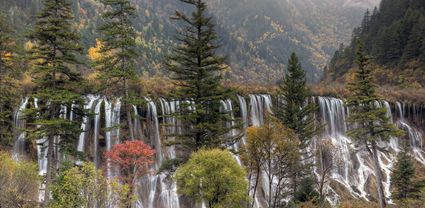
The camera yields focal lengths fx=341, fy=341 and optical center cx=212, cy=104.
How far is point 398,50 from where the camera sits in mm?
82500

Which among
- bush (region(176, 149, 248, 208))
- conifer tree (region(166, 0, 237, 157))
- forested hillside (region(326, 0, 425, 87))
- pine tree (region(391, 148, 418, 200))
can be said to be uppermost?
forested hillside (region(326, 0, 425, 87))

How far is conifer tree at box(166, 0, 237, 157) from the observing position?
77.0 ft

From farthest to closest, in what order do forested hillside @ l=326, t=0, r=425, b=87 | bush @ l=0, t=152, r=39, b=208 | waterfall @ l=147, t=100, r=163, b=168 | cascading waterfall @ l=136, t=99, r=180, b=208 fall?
forested hillside @ l=326, t=0, r=425, b=87, waterfall @ l=147, t=100, r=163, b=168, cascading waterfall @ l=136, t=99, r=180, b=208, bush @ l=0, t=152, r=39, b=208

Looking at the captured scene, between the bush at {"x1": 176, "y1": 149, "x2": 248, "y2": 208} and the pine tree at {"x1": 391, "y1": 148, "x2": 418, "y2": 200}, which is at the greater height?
the bush at {"x1": 176, "y1": 149, "x2": 248, "y2": 208}

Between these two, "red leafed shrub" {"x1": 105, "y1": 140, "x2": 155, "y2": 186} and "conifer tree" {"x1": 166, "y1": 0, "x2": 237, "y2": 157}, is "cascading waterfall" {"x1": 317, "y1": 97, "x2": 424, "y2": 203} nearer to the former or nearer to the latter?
"conifer tree" {"x1": 166, "y1": 0, "x2": 237, "y2": 157}

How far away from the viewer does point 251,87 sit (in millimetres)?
54438

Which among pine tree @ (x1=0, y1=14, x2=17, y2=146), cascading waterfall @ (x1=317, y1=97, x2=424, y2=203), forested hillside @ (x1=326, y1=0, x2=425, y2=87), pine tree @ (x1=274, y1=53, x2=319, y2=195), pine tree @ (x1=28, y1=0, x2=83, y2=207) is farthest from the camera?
forested hillside @ (x1=326, y1=0, x2=425, y2=87)

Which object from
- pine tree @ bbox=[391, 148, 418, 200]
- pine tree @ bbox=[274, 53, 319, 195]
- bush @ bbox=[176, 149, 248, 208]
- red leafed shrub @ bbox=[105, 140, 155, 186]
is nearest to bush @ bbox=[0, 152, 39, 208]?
Result: red leafed shrub @ bbox=[105, 140, 155, 186]

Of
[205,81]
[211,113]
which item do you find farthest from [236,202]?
[205,81]

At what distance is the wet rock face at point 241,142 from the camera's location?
120ft

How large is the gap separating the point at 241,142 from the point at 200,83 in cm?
2425

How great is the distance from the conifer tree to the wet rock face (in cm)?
210

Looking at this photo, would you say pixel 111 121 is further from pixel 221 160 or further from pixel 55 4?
pixel 221 160

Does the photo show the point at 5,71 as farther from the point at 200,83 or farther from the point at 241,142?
the point at 241,142
